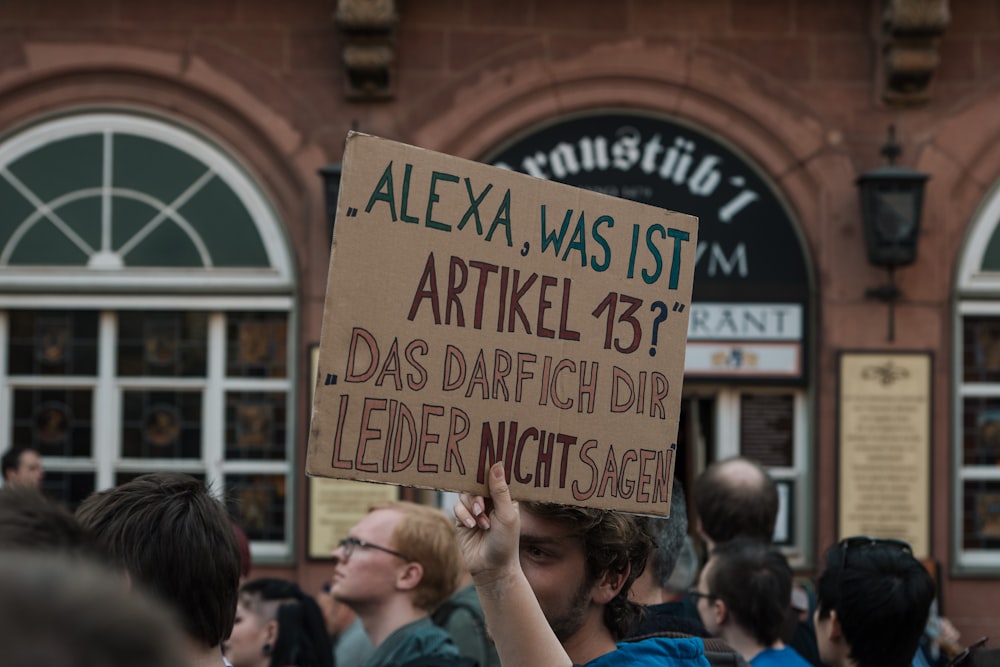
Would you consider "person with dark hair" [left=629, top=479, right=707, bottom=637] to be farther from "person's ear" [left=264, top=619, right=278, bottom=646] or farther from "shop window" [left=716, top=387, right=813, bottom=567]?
"shop window" [left=716, top=387, right=813, bottom=567]

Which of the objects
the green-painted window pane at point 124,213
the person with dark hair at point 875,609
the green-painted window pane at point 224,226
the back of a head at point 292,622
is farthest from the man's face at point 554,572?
the green-painted window pane at point 124,213

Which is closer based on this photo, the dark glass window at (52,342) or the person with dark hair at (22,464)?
the person with dark hair at (22,464)

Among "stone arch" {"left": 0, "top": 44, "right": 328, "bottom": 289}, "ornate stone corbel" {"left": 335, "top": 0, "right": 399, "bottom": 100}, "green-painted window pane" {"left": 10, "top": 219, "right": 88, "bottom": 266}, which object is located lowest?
"green-painted window pane" {"left": 10, "top": 219, "right": 88, "bottom": 266}

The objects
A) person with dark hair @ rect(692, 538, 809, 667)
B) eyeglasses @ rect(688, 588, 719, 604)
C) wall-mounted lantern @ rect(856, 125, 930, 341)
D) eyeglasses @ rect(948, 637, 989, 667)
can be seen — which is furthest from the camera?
wall-mounted lantern @ rect(856, 125, 930, 341)

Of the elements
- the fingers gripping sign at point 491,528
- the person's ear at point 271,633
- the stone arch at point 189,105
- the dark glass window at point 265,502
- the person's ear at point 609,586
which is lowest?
the person's ear at point 271,633

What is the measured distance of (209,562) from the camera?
2.25 m

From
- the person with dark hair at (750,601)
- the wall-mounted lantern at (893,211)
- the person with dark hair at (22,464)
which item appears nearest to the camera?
the person with dark hair at (750,601)

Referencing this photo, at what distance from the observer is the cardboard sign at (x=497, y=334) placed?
226 cm

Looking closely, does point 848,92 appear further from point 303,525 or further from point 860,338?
point 303,525

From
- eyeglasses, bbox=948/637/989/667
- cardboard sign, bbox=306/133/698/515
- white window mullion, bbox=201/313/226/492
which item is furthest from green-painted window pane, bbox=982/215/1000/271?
cardboard sign, bbox=306/133/698/515

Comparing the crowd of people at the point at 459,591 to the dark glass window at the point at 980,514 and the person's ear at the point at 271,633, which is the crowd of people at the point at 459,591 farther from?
the dark glass window at the point at 980,514

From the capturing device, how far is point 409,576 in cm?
414

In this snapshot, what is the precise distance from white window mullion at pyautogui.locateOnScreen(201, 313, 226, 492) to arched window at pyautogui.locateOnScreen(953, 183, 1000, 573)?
→ 4.66m

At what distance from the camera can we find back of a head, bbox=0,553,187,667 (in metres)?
0.83
